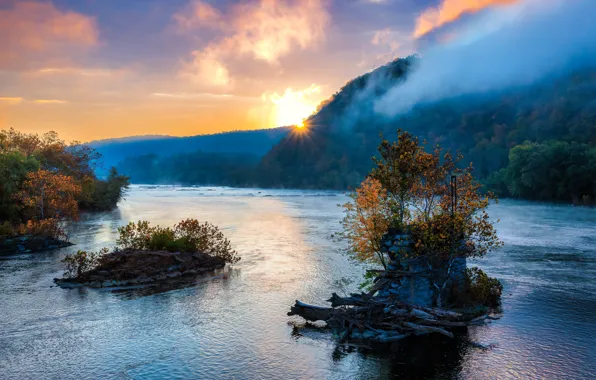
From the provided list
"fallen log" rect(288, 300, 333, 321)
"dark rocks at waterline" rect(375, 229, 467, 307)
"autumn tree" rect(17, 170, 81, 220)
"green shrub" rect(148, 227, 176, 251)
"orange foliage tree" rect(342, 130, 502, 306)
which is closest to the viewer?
"fallen log" rect(288, 300, 333, 321)

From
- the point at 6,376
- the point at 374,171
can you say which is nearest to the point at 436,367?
the point at 374,171

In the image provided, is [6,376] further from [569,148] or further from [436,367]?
[569,148]

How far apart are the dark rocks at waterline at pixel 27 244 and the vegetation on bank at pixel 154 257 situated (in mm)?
13847

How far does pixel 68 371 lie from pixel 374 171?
825 inches

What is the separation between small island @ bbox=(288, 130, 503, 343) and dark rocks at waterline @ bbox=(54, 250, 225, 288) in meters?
16.6

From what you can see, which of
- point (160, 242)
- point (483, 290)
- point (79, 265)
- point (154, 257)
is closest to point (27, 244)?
point (79, 265)

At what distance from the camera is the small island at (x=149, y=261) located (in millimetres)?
37562

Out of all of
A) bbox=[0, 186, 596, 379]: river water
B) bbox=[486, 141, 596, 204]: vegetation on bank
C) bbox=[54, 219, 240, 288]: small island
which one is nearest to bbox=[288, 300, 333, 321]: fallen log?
bbox=[0, 186, 596, 379]: river water

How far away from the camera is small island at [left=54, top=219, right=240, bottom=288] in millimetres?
37562

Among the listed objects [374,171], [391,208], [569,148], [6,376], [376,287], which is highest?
[569,148]

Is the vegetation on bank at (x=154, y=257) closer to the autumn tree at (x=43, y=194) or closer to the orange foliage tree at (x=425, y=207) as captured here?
the orange foliage tree at (x=425, y=207)

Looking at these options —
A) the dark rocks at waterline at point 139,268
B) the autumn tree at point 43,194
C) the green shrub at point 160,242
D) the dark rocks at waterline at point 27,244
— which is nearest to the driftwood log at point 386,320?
the dark rocks at waterline at point 139,268

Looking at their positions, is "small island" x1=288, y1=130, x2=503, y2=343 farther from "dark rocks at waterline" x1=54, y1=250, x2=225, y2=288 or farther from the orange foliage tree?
"dark rocks at waterline" x1=54, y1=250, x2=225, y2=288

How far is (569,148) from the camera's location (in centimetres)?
12650
